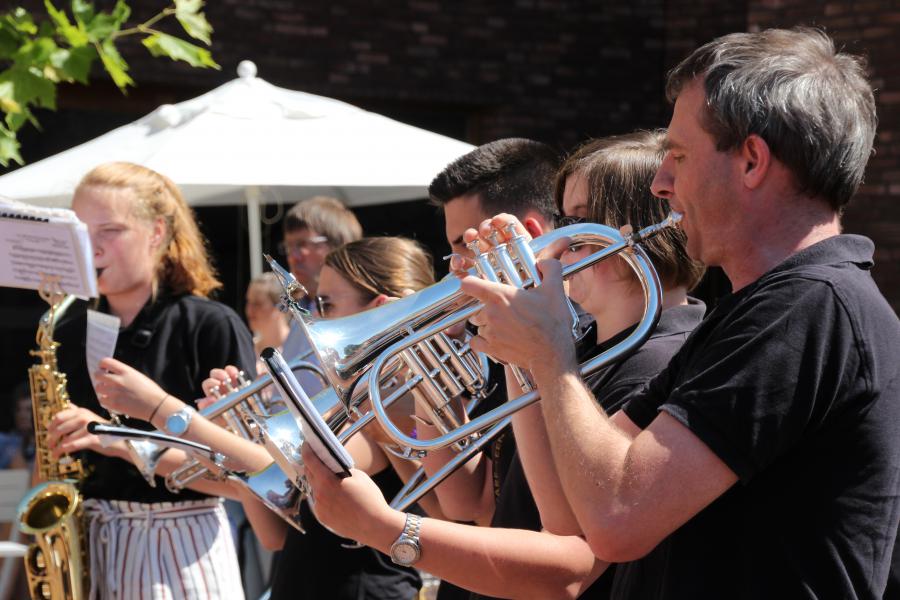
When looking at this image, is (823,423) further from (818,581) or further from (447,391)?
(447,391)

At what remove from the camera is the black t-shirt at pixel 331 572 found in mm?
3326

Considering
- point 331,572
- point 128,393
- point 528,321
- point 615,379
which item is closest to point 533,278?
point 528,321

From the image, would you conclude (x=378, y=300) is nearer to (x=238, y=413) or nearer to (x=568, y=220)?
(x=238, y=413)

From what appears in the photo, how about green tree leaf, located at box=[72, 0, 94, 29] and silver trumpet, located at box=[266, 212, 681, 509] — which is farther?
green tree leaf, located at box=[72, 0, 94, 29]

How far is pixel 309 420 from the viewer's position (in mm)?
2082

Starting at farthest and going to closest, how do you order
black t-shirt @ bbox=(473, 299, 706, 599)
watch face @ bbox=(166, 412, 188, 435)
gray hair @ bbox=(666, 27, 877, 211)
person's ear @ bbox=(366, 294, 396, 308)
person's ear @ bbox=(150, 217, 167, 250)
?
person's ear @ bbox=(150, 217, 167, 250) < person's ear @ bbox=(366, 294, 396, 308) < watch face @ bbox=(166, 412, 188, 435) < black t-shirt @ bbox=(473, 299, 706, 599) < gray hair @ bbox=(666, 27, 877, 211)

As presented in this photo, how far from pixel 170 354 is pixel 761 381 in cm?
254

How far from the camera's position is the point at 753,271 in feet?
6.34

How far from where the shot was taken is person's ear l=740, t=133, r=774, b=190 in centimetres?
187

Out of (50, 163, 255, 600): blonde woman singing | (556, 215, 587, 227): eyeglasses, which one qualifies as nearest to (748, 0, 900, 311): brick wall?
(50, 163, 255, 600): blonde woman singing

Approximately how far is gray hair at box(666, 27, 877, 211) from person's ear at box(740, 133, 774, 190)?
0.03 ft

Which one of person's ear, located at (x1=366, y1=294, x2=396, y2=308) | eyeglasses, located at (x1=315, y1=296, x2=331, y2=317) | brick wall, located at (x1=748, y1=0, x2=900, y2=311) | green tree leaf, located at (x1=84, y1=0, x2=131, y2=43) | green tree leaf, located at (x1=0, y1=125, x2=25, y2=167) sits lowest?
brick wall, located at (x1=748, y1=0, x2=900, y2=311)

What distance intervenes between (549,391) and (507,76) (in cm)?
850

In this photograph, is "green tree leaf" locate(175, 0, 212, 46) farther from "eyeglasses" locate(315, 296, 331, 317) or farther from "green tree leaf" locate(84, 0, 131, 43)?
"eyeglasses" locate(315, 296, 331, 317)
